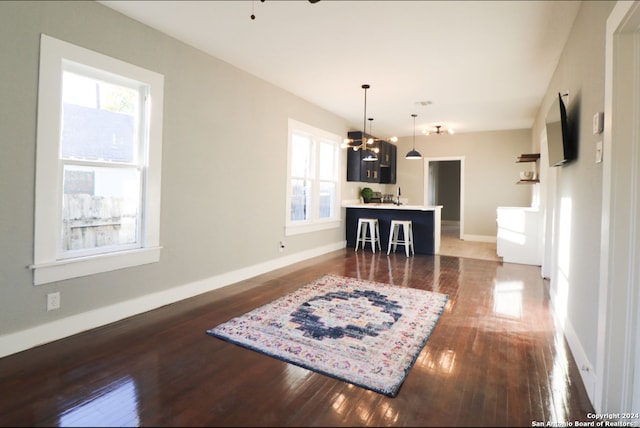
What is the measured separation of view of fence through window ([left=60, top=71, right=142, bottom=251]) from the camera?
2828 millimetres

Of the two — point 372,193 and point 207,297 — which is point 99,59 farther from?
point 372,193

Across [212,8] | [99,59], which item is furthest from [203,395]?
[212,8]

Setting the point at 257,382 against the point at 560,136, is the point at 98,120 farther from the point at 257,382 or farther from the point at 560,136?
the point at 560,136

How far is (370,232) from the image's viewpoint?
7.04 metres

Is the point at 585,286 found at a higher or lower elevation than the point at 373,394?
higher

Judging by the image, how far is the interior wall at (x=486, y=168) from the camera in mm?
8117

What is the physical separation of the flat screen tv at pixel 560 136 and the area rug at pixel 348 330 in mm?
1822

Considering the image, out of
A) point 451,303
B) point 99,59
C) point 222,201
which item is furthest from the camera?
point 222,201

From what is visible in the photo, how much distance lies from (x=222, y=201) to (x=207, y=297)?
120 centimetres

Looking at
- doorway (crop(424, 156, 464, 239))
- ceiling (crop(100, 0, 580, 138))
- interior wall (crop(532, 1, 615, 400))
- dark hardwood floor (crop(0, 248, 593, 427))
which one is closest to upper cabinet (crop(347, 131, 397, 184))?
ceiling (crop(100, 0, 580, 138))

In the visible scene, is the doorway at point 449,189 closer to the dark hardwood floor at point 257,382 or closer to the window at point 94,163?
the dark hardwood floor at point 257,382

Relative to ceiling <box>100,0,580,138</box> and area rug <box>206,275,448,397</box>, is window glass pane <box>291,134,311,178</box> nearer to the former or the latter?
ceiling <box>100,0,580,138</box>

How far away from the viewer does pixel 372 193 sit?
8422mm

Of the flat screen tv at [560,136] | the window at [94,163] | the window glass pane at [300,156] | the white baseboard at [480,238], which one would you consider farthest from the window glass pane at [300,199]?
the white baseboard at [480,238]
